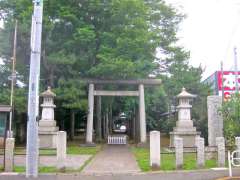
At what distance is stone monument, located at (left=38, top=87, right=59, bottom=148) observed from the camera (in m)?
23.4

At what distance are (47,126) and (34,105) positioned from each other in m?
12.8

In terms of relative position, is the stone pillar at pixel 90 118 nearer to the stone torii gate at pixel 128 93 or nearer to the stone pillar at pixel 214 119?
the stone torii gate at pixel 128 93

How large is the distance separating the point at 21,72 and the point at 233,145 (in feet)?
58.4

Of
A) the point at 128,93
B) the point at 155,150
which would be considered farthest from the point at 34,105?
the point at 128,93

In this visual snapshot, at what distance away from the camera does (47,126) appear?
78.5 feet

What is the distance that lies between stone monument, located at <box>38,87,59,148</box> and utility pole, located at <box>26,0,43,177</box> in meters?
12.2

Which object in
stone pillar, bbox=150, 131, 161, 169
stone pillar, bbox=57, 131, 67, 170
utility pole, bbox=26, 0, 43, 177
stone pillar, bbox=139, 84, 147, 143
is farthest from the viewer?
stone pillar, bbox=139, 84, 147, 143

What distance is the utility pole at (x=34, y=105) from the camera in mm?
11250

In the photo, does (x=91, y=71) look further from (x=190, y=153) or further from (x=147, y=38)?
(x=190, y=153)

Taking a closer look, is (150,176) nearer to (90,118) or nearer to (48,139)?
(48,139)

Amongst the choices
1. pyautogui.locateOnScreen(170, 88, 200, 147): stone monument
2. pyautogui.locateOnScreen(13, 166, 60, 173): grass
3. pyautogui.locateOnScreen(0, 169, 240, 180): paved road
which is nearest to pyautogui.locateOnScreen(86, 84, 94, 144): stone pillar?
pyautogui.locateOnScreen(170, 88, 200, 147): stone monument

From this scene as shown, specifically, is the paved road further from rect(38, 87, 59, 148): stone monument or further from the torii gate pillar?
the torii gate pillar

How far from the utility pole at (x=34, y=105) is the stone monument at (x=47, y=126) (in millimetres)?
12170

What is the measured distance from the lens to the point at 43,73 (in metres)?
28.3
